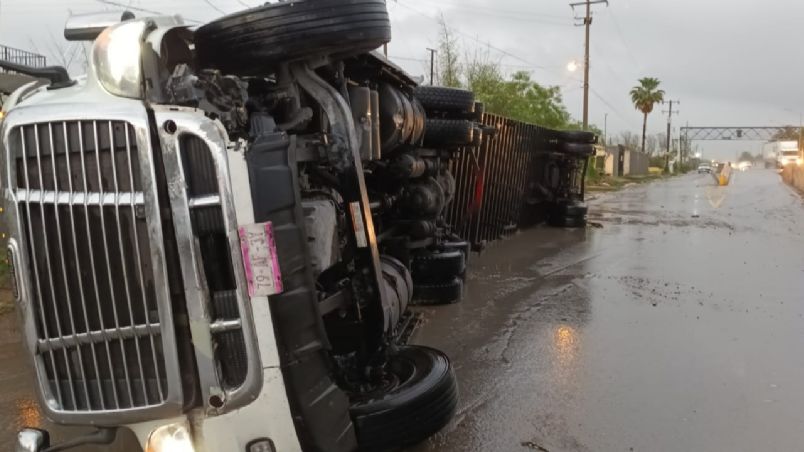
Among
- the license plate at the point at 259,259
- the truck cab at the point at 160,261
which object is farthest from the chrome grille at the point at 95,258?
the license plate at the point at 259,259

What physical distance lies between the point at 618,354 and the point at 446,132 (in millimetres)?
2290

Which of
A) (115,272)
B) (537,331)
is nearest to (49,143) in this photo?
(115,272)

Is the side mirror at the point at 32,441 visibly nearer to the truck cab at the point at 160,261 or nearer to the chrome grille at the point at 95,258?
the truck cab at the point at 160,261

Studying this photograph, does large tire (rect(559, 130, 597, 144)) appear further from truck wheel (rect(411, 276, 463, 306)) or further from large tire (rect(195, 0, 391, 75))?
large tire (rect(195, 0, 391, 75))

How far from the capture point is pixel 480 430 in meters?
3.48

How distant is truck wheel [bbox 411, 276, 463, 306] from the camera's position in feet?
→ 20.0

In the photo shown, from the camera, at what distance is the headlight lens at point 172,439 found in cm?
211

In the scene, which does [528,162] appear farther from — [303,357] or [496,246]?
[303,357]

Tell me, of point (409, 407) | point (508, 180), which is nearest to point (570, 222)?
point (508, 180)

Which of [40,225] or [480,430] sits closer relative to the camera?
[40,225]

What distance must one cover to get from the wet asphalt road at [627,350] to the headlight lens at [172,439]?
57.0 inches

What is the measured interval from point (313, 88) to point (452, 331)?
2997mm

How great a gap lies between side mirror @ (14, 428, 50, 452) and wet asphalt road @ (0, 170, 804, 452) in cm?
101

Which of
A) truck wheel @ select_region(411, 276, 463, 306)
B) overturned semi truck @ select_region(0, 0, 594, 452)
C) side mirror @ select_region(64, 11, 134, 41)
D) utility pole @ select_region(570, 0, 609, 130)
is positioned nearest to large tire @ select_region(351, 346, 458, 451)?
overturned semi truck @ select_region(0, 0, 594, 452)
